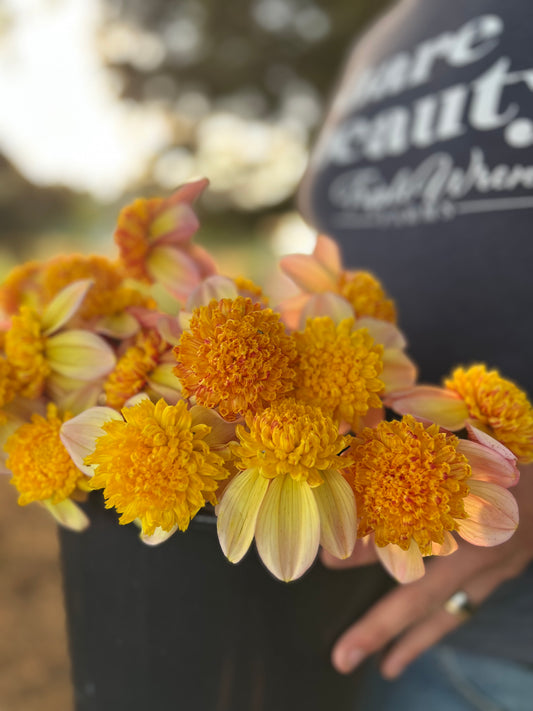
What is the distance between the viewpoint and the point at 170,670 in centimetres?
34

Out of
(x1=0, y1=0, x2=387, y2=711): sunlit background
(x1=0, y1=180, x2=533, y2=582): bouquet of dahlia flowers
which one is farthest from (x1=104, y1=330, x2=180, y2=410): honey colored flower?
(x1=0, y1=0, x2=387, y2=711): sunlit background

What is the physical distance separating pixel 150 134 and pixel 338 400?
127 inches

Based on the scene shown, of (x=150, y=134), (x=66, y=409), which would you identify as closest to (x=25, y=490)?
(x=66, y=409)

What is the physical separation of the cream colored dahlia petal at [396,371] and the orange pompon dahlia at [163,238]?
113 mm

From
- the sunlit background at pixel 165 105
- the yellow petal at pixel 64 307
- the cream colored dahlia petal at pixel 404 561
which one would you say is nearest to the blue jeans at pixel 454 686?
the cream colored dahlia petal at pixel 404 561

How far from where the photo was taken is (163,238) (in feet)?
1.10

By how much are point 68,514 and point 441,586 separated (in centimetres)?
24

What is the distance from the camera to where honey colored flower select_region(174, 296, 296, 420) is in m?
0.23

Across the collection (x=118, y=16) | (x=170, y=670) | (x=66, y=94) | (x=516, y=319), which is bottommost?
(x=170, y=670)

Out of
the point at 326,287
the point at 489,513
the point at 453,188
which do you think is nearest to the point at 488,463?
the point at 489,513

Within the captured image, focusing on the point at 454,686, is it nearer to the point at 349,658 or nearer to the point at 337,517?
the point at 349,658

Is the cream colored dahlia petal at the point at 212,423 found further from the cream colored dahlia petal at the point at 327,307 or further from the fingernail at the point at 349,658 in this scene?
the fingernail at the point at 349,658

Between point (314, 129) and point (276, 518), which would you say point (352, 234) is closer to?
point (276, 518)

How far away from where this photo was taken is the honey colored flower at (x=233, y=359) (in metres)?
0.23
